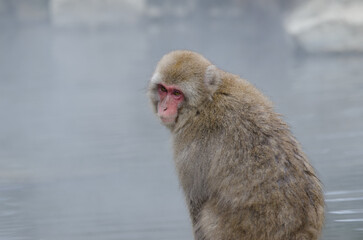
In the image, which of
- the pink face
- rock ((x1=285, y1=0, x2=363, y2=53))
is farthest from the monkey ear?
rock ((x1=285, y1=0, x2=363, y2=53))

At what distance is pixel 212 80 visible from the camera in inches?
140

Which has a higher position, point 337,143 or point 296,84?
point 296,84

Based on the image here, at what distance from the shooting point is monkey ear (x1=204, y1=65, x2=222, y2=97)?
3539mm

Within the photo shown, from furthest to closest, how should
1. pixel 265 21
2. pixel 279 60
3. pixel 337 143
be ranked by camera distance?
pixel 265 21, pixel 279 60, pixel 337 143

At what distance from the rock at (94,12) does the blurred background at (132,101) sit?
39 mm

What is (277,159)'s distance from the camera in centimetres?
321

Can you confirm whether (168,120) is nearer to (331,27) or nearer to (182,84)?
(182,84)

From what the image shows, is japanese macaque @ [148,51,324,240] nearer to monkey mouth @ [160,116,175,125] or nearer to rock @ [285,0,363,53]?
monkey mouth @ [160,116,175,125]

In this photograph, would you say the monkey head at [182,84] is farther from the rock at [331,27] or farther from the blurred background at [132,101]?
the rock at [331,27]

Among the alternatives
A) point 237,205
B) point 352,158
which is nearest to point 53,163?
point 352,158

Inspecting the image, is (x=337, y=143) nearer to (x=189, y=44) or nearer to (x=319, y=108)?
(x=319, y=108)

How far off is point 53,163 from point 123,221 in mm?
2200

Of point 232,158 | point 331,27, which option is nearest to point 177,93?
point 232,158

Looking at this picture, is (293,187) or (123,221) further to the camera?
(123,221)
